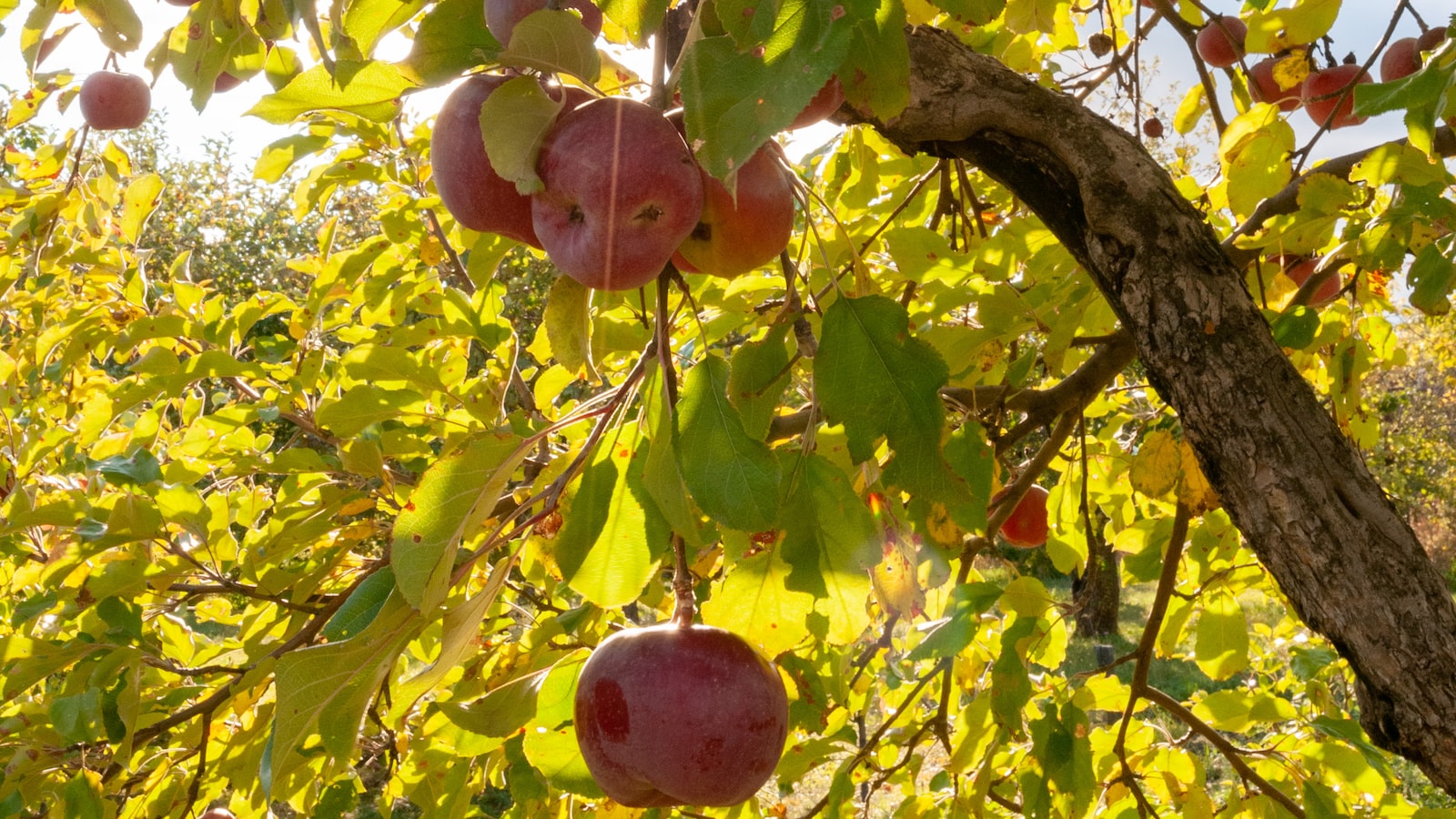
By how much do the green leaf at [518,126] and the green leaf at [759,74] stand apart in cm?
12

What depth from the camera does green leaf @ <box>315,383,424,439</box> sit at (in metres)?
1.47

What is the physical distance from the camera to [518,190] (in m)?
0.63

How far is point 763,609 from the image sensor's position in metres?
0.94

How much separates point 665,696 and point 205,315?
169cm

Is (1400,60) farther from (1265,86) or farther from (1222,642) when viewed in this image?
(1222,642)

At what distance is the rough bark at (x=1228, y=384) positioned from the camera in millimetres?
901

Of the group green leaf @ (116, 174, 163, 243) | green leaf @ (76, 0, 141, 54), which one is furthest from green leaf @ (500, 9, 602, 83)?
green leaf @ (116, 174, 163, 243)

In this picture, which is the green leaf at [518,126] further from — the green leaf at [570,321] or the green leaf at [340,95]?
the green leaf at [570,321]

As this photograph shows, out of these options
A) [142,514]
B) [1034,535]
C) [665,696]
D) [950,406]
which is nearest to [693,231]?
[665,696]

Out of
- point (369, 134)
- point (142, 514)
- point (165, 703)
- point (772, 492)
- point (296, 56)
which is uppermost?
point (369, 134)

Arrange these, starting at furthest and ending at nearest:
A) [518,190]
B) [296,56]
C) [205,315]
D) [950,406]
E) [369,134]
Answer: [205,315]
[369,134]
[950,406]
[296,56]
[518,190]

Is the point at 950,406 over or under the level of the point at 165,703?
over

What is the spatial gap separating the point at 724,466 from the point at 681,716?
23 centimetres

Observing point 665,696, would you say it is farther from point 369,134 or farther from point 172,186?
A: point 172,186
